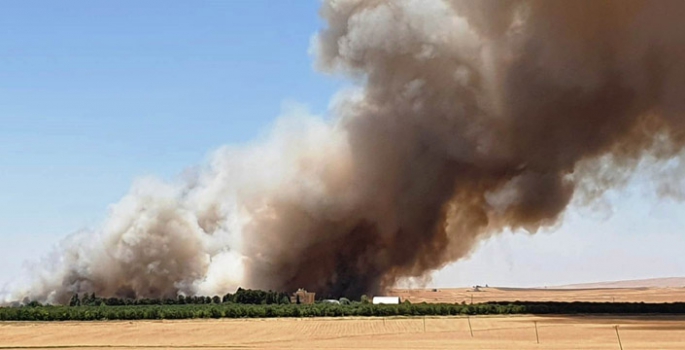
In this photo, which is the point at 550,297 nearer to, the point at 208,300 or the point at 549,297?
the point at 549,297

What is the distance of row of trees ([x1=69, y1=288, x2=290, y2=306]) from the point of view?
67.9m

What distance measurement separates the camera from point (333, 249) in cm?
7331

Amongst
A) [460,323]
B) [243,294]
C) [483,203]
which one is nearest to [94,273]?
[243,294]

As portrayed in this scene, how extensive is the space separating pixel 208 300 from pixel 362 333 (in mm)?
29662

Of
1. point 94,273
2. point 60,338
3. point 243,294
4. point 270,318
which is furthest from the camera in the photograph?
point 94,273

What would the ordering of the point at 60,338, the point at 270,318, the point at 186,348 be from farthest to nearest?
the point at 270,318
the point at 60,338
the point at 186,348

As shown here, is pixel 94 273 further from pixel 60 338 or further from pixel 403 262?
pixel 60 338

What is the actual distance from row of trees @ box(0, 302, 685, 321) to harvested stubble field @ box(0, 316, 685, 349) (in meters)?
2.87

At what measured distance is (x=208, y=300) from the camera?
235ft

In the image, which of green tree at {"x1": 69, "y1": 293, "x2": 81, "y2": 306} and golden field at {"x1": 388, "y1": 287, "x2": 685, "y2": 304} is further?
golden field at {"x1": 388, "y1": 287, "x2": 685, "y2": 304}

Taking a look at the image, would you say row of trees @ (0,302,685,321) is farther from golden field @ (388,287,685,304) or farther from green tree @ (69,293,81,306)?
golden field @ (388,287,685,304)

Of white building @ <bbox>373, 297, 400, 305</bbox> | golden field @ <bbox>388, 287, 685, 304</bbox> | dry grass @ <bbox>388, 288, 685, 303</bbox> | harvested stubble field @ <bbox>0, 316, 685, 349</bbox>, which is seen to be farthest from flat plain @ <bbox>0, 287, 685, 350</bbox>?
dry grass @ <bbox>388, 288, 685, 303</bbox>

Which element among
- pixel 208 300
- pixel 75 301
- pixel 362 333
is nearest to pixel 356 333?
pixel 362 333

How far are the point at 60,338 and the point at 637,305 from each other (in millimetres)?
39522
